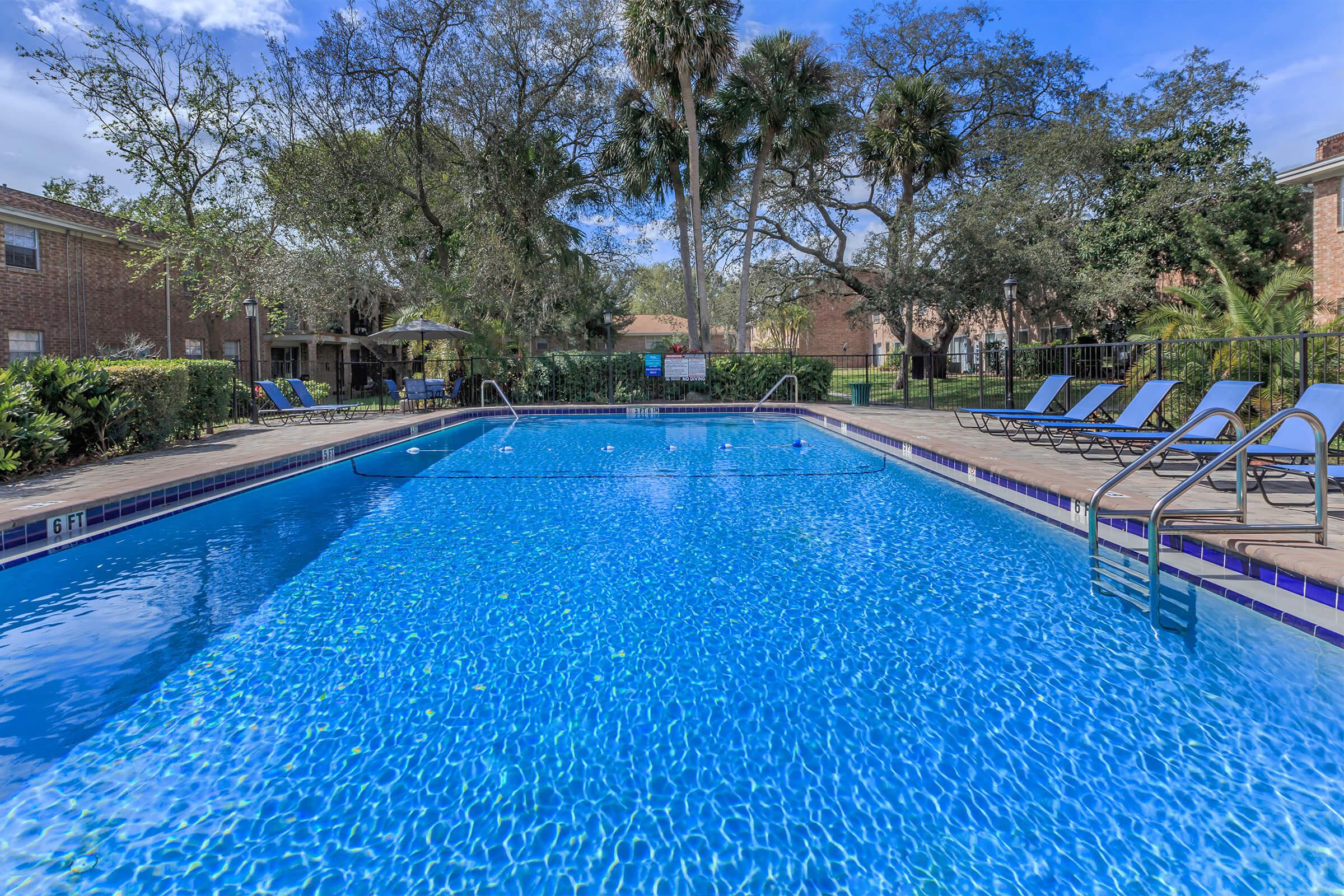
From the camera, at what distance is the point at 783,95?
17.6 metres

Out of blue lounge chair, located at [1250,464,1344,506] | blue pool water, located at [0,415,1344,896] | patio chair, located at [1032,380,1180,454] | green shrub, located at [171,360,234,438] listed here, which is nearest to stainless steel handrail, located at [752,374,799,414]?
patio chair, located at [1032,380,1180,454]

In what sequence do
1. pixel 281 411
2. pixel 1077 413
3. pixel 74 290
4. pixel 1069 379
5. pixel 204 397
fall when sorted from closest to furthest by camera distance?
pixel 1077 413
pixel 1069 379
pixel 204 397
pixel 281 411
pixel 74 290

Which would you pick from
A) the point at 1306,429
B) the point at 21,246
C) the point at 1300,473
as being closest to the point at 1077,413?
the point at 1306,429

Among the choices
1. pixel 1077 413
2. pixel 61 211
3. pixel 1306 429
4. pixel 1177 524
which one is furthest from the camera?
pixel 61 211

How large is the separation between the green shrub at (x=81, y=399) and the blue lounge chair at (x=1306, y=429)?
34.6 ft

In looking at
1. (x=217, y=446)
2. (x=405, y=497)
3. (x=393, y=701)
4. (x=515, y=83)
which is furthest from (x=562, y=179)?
(x=393, y=701)

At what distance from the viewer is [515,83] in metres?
17.5

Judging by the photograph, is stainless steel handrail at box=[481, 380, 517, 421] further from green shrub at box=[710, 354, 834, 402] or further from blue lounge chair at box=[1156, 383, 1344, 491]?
blue lounge chair at box=[1156, 383, 1344, 491]

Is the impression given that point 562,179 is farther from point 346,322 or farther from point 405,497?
point 405,497

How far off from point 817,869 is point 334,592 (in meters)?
3.36

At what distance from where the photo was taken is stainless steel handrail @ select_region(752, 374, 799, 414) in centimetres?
1736

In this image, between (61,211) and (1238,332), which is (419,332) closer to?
(61,211)

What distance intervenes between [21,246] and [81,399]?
13382mm

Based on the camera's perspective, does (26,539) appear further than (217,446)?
No
